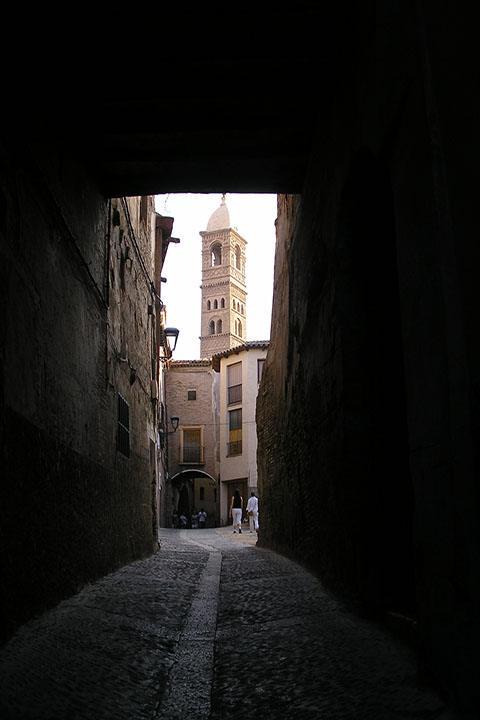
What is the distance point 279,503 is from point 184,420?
36.8 m

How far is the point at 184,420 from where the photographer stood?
45438 millimetres

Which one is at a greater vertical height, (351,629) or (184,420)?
(184,420)

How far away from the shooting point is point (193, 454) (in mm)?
44969

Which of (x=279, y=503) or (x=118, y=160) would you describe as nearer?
(x=118, y=160)

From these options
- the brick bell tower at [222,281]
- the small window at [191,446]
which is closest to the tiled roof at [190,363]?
the small window at [191,446]

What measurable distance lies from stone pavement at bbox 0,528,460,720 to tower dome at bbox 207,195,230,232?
293 feet

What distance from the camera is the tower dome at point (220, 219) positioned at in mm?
92125

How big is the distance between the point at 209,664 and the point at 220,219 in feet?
300

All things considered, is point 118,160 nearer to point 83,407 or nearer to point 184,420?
point 83,407

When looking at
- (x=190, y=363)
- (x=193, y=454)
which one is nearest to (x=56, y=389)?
(x=193, y=454)

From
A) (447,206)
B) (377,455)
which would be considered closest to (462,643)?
(447,206)

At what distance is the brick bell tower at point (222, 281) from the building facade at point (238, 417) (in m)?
48.8

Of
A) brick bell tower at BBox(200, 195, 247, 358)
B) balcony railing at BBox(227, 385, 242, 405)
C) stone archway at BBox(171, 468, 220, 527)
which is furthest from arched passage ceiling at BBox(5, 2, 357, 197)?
brick bell tower at BBox(200, 195, 247, 358)

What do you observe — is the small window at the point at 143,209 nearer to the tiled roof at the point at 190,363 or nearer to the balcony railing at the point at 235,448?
the balcony railing at the point at 235,448
